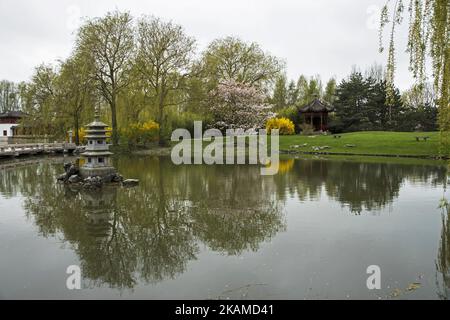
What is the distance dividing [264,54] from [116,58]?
1873 cm

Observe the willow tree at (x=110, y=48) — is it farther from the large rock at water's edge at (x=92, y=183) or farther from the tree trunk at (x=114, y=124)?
the large rock at water's edge at (x=92, y=183)

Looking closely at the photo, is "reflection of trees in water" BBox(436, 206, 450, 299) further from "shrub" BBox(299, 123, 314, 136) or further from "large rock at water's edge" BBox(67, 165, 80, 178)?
"shrub" BBox(299, 123, 314, 136)

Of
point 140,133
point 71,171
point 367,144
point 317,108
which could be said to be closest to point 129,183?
point 71,171

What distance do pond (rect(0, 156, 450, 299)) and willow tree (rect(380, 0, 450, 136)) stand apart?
3247mm

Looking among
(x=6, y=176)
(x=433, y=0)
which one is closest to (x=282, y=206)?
(x=433, y=0)

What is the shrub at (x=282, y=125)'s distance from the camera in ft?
148

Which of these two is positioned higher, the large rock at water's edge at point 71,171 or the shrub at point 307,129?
the shrub at point 307,129

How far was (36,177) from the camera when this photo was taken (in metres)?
20.2

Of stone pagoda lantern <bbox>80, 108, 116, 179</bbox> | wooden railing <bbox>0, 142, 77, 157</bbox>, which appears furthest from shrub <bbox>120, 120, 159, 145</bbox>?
stone pagoda lantern <bbox>80, 108, 116, 179</bbox>

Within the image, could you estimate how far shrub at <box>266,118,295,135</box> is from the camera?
148 ft

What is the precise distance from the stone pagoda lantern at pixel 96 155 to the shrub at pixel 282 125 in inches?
1154

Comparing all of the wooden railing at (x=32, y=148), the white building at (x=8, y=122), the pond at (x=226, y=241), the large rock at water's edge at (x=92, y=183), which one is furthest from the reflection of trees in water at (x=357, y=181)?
the white building at (x=8, y=122)

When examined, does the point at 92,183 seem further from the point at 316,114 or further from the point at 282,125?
the point at 316,114
